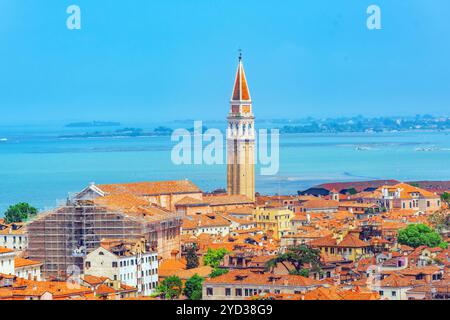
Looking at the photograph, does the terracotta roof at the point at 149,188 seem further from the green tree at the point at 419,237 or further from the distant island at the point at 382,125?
the distant island at the point at 382,125

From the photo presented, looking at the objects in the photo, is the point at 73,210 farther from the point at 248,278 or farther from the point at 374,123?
the point at 374,123

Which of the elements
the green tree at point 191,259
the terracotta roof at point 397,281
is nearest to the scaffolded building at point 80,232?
the green tree at point 191,259

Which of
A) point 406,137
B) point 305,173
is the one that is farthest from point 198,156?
point 406,137

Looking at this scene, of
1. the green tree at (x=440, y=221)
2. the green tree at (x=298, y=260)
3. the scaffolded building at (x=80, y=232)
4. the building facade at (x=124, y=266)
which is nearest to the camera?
the green tree at (x=298, y=260)

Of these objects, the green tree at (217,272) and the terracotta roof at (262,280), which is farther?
the green tree at (217,272)

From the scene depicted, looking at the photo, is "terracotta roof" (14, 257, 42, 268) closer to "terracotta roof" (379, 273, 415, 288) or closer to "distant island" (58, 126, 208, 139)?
"terracotta roof" (379, 273, 415, 288)

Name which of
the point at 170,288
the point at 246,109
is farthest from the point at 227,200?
the point at 170,288

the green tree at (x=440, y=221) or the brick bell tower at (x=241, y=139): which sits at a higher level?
the brick bell tower at (x=241, y=139)
